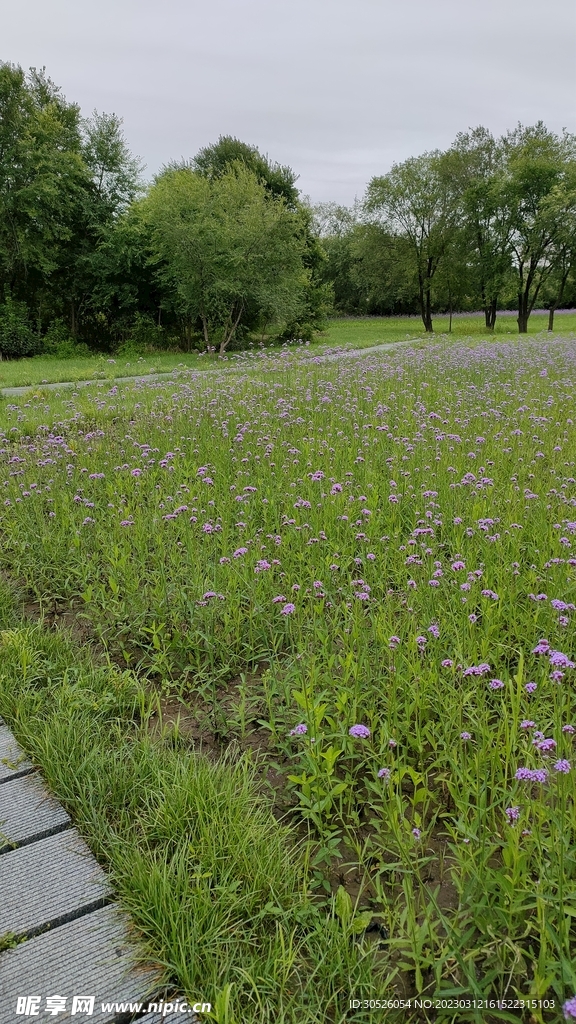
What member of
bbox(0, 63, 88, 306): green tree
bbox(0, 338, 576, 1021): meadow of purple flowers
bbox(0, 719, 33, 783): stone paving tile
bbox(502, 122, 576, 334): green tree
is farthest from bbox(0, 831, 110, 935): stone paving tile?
bbox(502, 122, 576, 334): green tree

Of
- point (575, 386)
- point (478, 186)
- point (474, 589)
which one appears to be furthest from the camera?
point (478, 186)

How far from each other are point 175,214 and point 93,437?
14387 mm

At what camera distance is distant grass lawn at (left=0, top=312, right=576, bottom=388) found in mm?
13000

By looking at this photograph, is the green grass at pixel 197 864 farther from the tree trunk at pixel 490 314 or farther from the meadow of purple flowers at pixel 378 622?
the tree trunk at pixel 490 314

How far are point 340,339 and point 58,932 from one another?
27528mm

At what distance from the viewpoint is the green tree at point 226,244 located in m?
17.5

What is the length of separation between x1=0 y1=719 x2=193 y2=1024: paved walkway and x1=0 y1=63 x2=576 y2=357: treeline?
58.0 ft

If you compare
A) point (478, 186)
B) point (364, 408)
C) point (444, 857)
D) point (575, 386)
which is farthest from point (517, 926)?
point (478, 186)

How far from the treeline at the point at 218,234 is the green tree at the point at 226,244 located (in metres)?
0.05

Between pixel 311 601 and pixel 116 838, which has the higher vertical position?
pixel 311 601

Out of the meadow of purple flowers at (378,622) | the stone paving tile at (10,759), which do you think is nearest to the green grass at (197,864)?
the stone paving tile at (10,759)

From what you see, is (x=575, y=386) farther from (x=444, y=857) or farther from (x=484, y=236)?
(x=484, y=236)

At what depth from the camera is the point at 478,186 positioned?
1211 inches

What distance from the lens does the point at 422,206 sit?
3344 centimetres
